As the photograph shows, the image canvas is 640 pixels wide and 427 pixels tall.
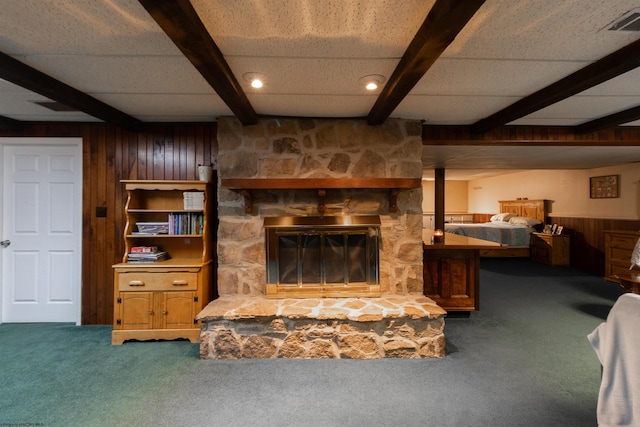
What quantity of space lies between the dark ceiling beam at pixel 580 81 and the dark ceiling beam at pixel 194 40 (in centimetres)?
222

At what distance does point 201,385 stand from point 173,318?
32.8 inches

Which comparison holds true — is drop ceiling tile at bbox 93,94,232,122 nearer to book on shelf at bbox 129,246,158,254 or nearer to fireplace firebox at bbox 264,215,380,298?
fireplace firebox at bbox 264,215,380,298

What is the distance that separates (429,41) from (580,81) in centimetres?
124

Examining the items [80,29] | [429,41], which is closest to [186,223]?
[80,29]

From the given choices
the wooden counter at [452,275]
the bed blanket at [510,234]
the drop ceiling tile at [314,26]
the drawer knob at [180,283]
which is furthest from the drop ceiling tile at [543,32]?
the bed blanket at [510,234]

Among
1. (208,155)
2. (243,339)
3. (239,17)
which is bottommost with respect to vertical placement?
(243,339)

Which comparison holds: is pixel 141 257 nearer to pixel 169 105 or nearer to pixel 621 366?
pixel 169 105

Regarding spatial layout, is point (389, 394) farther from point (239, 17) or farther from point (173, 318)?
point (239, 17)

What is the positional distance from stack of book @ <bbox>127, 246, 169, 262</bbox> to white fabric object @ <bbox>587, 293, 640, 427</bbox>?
3.29 metres

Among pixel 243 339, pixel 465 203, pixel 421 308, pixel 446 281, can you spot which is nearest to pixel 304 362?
pixel 243 339

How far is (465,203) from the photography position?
9.85m

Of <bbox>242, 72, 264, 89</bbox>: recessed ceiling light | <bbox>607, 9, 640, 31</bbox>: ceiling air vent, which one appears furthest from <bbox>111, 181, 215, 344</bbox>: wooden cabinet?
<bbox>607, 9, 640, 31</bbox>: ceiling air vent

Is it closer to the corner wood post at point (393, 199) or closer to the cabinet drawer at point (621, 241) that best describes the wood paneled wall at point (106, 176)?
the corner wood post at point (393, 199)

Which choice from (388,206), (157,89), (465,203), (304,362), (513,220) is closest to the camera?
(157,89)
